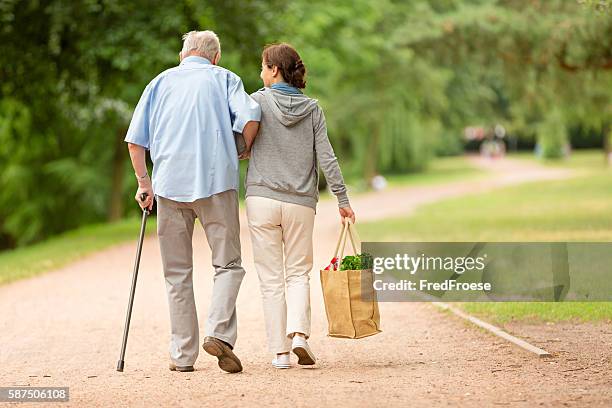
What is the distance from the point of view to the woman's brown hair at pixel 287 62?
7.12 meters

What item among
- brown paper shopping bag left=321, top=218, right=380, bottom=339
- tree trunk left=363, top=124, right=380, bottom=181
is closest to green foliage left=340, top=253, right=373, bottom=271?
brown paper shopping bag left=321, top=218, right=380, bottom=339

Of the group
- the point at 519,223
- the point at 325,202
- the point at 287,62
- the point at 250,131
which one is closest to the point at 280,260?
the point at 250,131

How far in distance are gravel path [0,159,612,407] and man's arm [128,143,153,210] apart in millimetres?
1043

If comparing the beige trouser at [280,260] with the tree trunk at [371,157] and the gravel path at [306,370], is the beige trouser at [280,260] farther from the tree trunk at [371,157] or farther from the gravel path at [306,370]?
the tree trunk at [371,157]

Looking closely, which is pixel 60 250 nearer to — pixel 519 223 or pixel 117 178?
pixel 519 223

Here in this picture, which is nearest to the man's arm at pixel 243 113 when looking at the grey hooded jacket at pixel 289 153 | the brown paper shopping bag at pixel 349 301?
the grey hooded jacket at pixel 289 153

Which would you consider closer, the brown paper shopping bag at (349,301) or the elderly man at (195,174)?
the elderly man at (195,174)

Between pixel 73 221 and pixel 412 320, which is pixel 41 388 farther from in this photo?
pixel 73 221

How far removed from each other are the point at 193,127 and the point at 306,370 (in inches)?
62.0

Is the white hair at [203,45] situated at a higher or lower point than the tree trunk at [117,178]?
higher

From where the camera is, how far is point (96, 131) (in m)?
28.1

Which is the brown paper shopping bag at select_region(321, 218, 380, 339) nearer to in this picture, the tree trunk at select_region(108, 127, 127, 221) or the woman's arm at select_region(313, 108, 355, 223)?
the woman's arm at select_region(313, 108, 355, 223)

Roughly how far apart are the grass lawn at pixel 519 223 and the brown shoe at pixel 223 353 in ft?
10.5

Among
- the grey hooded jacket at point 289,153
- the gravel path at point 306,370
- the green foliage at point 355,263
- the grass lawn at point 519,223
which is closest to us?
the gravel path at point 306,370
